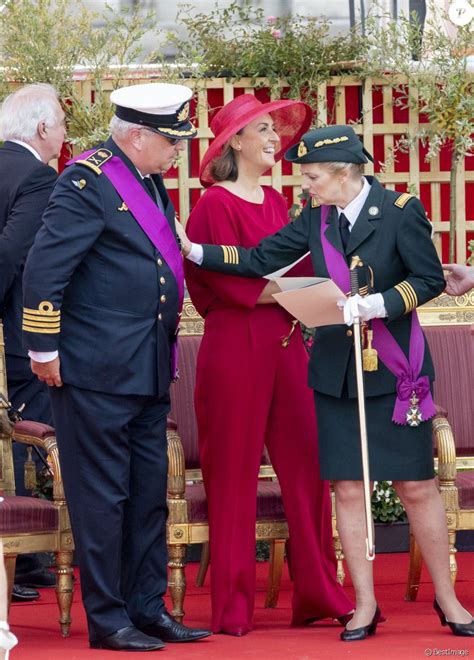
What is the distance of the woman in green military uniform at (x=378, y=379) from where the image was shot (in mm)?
4129

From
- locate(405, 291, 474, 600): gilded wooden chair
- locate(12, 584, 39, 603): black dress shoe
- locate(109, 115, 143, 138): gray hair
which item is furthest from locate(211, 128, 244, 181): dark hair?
locate(12, 584, 39, 603): black dress shoe

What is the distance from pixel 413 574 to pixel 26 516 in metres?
1.47

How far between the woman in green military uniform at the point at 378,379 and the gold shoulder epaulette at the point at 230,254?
312 millimetres

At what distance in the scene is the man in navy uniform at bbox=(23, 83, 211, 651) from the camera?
396 centimetres

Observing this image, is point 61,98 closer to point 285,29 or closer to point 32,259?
point 285,29

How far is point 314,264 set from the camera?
4.28 meters

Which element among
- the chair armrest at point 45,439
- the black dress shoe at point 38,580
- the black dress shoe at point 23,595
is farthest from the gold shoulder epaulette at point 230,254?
the black dress shoe at point 38,580

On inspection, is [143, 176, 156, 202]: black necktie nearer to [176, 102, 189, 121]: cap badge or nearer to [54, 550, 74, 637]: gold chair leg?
[176, 102, 189, 121]: cap badge

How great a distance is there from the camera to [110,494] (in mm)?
4035

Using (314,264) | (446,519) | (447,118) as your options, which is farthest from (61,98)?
(446,519)

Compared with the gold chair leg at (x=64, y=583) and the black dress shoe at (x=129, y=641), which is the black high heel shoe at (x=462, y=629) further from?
the gold chair leg at (x=64, y=583)

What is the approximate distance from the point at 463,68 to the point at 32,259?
3.27 meters

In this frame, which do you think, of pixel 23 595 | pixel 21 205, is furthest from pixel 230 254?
pixel 23 595

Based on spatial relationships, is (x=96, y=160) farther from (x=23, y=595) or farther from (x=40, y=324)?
(x=23, y=595)
